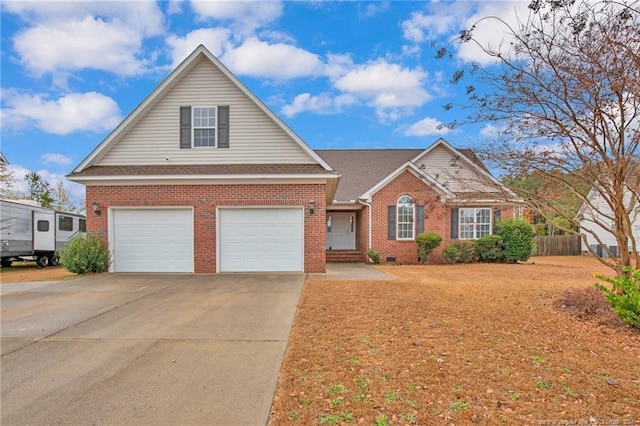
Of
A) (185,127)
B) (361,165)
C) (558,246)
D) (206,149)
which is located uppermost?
(361,165)

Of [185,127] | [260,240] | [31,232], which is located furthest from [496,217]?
[31,232]

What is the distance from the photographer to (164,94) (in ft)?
38.7

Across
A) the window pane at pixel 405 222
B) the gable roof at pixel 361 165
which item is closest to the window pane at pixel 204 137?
the gable roof at pixel 361 165

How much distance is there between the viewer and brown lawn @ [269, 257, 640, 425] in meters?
3.04

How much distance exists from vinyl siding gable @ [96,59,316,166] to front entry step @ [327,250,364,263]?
23.7 ft

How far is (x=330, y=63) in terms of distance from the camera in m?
16.1

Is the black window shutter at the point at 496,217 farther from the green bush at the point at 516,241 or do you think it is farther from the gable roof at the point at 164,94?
the gable roof at the point at 164,94

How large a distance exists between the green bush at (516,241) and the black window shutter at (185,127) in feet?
48.6

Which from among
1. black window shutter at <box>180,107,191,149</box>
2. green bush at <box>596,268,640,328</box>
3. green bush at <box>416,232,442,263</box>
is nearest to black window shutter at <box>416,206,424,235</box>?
green bush at <box>416,232,442,263</box>

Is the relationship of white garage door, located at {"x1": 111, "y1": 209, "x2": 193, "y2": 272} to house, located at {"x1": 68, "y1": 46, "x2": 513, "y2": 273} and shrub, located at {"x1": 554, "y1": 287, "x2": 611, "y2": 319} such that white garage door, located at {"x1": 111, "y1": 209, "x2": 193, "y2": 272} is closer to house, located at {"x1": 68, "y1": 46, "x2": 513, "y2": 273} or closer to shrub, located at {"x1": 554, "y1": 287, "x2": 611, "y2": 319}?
house, located at {"x1": 68, "y1": 46, "x2": 513, "y2": 273}

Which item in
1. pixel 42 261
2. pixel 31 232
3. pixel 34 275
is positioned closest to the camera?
pixel 34 275

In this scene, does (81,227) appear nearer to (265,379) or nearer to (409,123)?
(409,123)

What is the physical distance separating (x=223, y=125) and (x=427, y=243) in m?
10.3

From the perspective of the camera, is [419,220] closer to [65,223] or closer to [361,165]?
[361,165]
